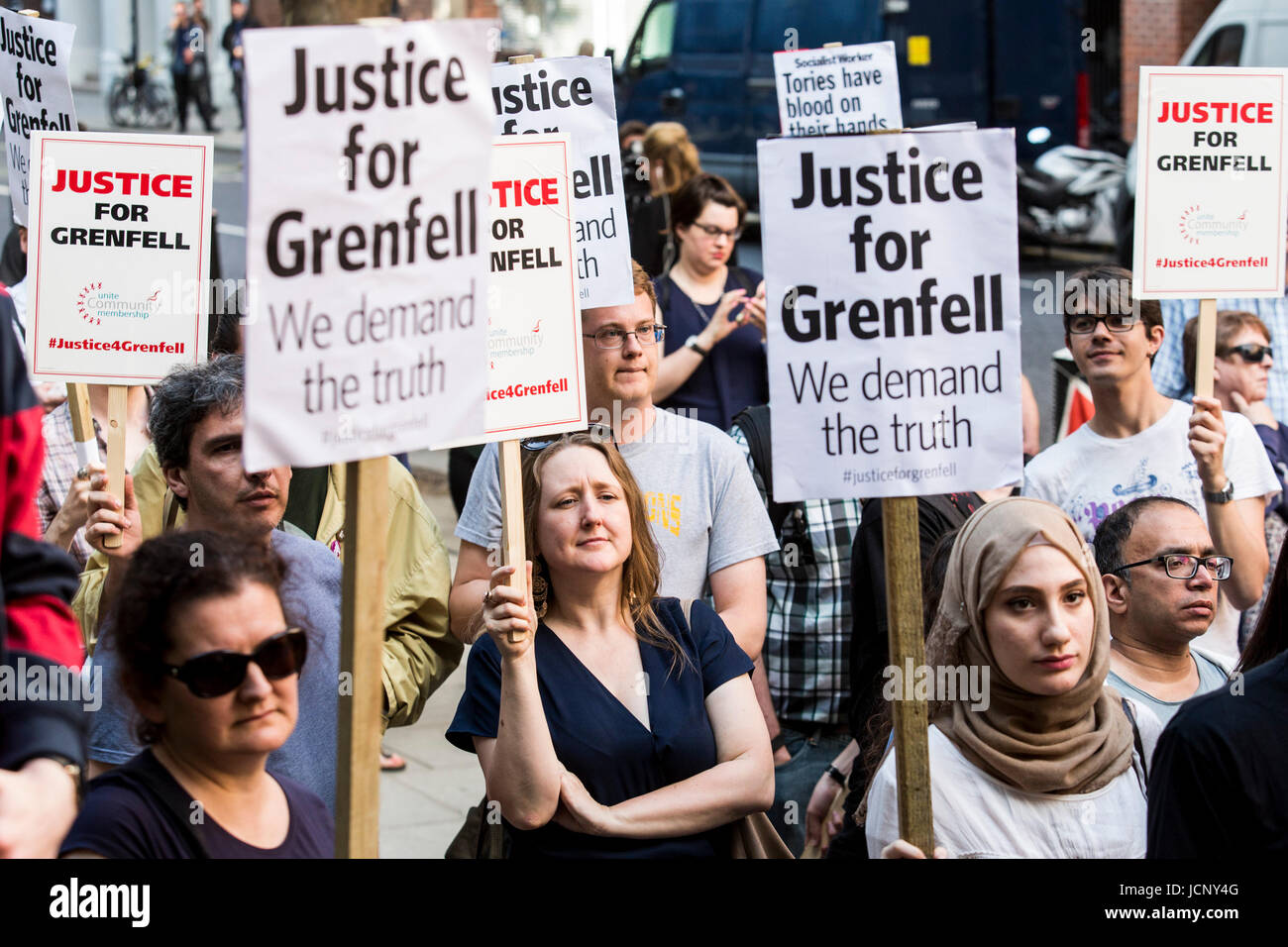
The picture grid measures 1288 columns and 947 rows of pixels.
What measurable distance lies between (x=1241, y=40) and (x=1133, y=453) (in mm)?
10217

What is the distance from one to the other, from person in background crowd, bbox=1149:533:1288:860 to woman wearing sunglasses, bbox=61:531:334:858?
1422 mm

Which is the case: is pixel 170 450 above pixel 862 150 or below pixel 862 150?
below

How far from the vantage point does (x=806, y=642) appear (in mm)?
4633

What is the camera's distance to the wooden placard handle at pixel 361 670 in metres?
2.62

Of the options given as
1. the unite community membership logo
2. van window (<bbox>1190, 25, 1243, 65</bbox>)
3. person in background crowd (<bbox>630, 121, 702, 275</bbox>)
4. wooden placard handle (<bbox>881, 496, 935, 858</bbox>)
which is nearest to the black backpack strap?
wooden placard handle (<bbox>881, 496, 935, 858</bbox>)

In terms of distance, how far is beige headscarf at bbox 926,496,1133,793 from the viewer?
3146 millimetres

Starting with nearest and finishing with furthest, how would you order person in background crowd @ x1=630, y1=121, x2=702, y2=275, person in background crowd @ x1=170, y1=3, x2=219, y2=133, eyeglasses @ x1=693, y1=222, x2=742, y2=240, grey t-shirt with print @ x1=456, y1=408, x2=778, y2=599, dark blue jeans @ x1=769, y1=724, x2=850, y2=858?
1. grey t-shirt with print @ x1=456, y1=408, x2=778, y2=599
2. dark blue jeans @ x1=769, y1=724, x2=850, y2=858
3. eyeglasses @ x1=693, y1=222, x2=742, y2=240
4. person in background crowd @ x1=630, y1=121, x2=702, y2=275
5. person in background crowd @ x1=170, y1=3, x2=219, y2=133

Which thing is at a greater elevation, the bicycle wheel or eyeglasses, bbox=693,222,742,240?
the bicycle wheel

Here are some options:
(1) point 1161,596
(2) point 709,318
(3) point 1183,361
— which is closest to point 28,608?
(1) point 1161,596

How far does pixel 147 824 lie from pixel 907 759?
1.33 m

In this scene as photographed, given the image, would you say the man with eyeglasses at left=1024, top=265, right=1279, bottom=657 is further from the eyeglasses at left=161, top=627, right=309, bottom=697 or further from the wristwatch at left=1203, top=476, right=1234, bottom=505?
the eyeglasses at left=161, top=627, right=309, bottom=697

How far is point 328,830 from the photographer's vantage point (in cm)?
280

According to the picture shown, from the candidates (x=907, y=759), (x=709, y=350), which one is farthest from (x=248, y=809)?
(x=709, y=350)
